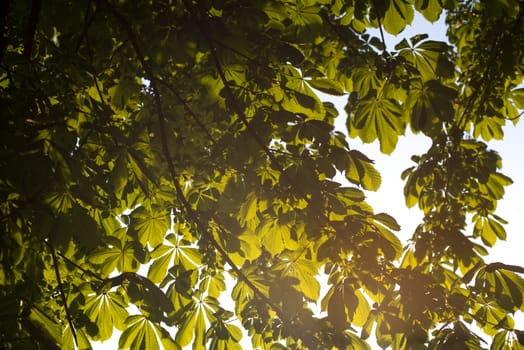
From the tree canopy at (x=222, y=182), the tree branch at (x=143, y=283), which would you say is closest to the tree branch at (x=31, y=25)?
the tree canopy at (x=222, y=182)

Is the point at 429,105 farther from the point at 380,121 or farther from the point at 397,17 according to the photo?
the point at 397,17

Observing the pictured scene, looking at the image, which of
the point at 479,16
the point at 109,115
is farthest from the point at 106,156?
the point at 479,16

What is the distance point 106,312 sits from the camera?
7.37 ft

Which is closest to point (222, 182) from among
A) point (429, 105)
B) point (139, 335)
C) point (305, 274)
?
point (305, 274)

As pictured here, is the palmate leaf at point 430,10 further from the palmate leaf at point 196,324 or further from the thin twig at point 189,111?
the palmate leaf at point 196,324

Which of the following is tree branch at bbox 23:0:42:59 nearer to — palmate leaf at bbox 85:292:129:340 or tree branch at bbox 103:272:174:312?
tree branch at bbox 103:272:174:312

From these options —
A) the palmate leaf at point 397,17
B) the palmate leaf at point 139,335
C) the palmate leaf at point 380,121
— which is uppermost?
the palmate leaf at point 397,17

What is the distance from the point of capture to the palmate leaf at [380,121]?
7.11 feet

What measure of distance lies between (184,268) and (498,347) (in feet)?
5.25

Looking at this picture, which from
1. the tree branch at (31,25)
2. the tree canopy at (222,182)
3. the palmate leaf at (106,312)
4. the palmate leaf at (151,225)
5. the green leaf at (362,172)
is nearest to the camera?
the tree canopy at (222,182)

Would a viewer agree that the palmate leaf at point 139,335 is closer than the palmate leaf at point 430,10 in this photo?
Yes

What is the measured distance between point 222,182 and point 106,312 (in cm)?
94

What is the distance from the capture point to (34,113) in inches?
71.4

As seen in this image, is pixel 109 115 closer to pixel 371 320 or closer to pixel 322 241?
pixel 322 241
